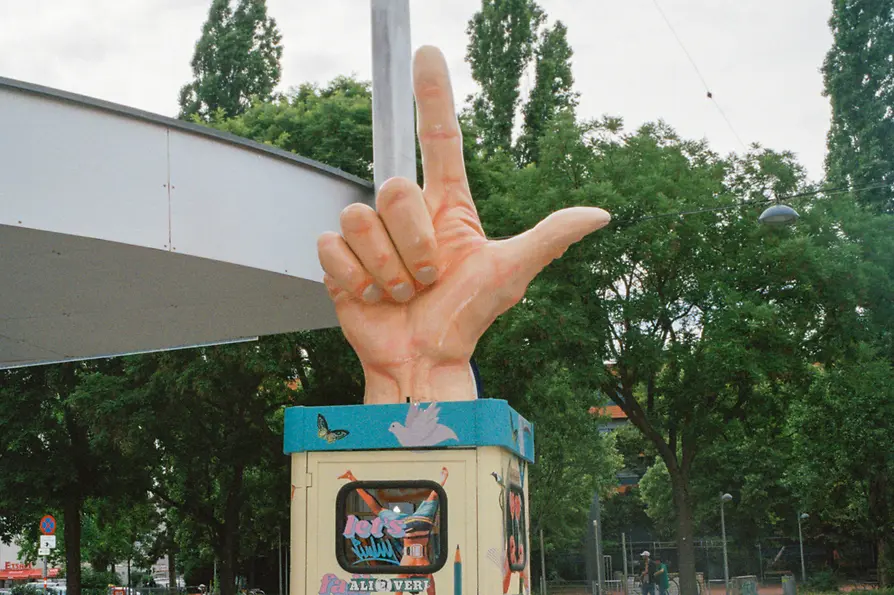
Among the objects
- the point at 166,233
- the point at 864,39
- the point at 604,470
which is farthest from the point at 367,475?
the point at 604,470

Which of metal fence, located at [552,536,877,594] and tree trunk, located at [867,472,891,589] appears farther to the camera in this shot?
metal fence, located at [552,536,877,594]

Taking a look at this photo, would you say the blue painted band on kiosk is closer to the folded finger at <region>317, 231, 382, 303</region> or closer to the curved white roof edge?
the folded finger at <region>317, 231, 382, 303</region>

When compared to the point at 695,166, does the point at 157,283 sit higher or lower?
lower

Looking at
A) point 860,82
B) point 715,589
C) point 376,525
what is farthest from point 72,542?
point 715,589

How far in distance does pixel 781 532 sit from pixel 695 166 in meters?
36.2

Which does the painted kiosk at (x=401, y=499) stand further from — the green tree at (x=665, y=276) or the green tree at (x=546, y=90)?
the green tree at (x=546, y=90)

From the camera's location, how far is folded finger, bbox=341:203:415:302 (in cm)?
669

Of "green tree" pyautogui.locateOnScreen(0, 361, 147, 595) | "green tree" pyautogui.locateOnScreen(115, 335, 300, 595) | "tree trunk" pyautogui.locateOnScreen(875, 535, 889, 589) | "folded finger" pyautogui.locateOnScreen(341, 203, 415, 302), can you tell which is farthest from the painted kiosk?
"tree trunk" pyautogui.locateOnScreen(875, 535, 889, 589)

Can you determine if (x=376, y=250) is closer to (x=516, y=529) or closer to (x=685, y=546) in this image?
(x=516, y=529)

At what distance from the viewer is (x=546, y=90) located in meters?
27.4

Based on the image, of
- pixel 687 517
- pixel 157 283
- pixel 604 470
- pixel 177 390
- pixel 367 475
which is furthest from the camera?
pixel 604 470

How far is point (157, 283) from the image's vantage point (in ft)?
33.6

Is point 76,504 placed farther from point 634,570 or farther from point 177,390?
point 634,570

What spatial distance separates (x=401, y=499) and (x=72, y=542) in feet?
81.3
